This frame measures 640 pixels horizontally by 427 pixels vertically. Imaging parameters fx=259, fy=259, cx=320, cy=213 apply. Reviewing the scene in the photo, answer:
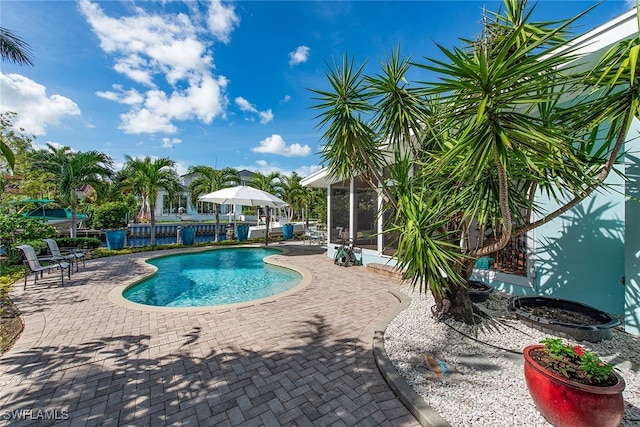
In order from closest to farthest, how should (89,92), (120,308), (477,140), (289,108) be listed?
(477,140)
(120,308)
(89,92)
(289,108)

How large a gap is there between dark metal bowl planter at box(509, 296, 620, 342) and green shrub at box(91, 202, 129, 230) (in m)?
24.5

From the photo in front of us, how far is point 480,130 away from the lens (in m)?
2.66

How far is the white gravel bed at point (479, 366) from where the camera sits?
270cm

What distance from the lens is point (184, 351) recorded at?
4.03m

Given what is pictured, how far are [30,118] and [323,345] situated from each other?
21888 mm

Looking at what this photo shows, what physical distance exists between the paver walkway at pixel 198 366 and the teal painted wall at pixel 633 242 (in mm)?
3997

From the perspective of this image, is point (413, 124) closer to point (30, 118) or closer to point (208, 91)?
point (208, 91)

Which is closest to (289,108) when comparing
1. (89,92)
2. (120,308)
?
(89,92)

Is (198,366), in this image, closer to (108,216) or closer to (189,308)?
(189,308)

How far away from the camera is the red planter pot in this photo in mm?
2279

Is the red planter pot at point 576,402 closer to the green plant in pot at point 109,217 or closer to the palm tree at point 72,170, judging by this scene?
the palm tree at point 72,170

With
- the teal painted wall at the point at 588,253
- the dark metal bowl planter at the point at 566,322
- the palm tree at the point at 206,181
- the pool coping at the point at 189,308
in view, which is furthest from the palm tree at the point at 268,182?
the dark metal bowl planter at the point at 566,322

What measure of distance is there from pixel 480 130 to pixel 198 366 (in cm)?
461

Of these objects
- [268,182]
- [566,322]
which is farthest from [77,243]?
[566,322]
